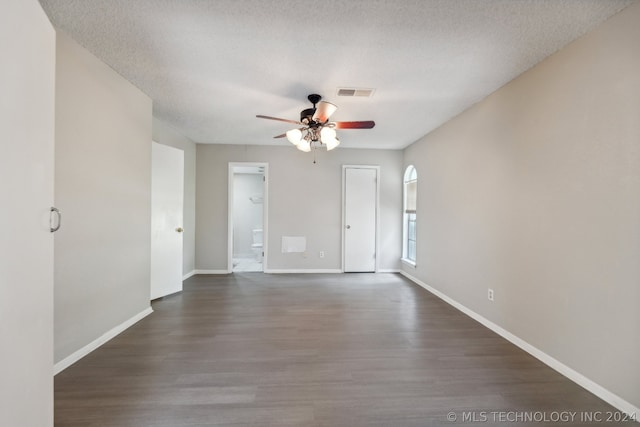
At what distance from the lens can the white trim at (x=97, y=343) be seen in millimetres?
1936

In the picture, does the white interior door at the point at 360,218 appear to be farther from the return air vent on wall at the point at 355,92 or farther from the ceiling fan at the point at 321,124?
the return air vent on wall at the point at 355,92

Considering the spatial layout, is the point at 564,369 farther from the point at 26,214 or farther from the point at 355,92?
the point at 26,214

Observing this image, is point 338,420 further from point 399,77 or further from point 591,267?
point 399,77

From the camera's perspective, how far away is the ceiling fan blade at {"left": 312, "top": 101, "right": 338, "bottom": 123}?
2.46 metres

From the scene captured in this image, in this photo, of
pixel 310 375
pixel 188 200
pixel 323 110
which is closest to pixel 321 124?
pixel 323 110

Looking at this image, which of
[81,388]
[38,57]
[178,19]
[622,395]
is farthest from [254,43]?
[622,395]

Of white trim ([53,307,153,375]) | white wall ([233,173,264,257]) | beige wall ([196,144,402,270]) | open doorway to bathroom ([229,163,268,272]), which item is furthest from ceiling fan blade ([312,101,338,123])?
white wall ([233,173,264,257])

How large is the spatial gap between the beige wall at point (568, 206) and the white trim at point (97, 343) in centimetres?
368

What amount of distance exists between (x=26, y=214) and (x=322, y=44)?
1949 mm

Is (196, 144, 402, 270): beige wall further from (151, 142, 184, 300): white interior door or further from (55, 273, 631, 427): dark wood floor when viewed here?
(55, 273, 631, 427): dark wood floor

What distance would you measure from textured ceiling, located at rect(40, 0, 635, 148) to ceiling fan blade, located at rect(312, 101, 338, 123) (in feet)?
0.73

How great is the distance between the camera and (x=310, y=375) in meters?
1.90

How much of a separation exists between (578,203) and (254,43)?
2.59 m

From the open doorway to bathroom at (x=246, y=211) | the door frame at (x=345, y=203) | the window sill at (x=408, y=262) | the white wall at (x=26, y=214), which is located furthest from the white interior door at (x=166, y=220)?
the window sill at (x=408, y=262)
